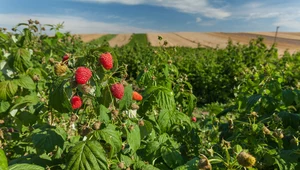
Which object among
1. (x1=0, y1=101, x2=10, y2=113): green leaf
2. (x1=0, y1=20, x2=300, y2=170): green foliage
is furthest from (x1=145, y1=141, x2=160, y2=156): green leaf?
(x1=0, y1=101, x2=10, y2=113): green leaf

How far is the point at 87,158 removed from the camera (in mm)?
1373

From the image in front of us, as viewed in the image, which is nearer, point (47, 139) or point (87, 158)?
point (87, 158)

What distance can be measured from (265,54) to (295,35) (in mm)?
35337

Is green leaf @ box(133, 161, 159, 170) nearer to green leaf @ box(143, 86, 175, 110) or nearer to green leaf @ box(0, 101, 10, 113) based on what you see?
green leaf @ box(143, 86, 175, 110)

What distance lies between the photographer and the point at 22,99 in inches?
84.3

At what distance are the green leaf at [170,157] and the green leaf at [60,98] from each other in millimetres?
1027

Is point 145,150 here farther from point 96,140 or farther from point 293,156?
point 293,156

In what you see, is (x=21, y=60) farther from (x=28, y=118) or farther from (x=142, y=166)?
(x=142, y=166)

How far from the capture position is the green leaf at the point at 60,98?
1332 millimetres

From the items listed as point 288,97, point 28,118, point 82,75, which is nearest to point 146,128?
point 82,75

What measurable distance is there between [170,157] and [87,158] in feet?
3.12

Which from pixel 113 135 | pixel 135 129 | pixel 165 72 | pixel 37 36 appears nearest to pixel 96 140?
pixel 113 135

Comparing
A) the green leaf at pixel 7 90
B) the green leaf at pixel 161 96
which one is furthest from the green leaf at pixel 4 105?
the green leaf at pixel 161 96

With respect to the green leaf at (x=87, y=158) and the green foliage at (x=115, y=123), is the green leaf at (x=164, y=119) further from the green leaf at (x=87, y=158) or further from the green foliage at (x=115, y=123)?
the green leaf at (x=87, y=158)
